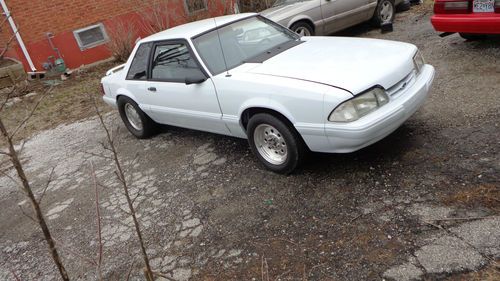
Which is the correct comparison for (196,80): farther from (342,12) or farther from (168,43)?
(342,12)

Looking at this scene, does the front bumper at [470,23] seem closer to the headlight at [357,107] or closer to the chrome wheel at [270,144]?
the headlight at [357,107]

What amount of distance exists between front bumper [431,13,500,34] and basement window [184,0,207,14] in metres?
7.31

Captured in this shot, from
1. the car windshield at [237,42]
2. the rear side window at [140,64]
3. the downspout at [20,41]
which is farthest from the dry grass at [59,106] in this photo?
the car windshield at [237,42]

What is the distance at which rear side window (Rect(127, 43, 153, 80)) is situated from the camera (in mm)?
5504

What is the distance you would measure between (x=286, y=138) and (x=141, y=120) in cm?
273

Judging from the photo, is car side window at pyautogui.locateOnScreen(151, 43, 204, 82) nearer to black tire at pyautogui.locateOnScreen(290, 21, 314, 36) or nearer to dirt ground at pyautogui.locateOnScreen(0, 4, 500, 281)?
dirt ground at pyautogui.locateOnScreen(0, 4, 500, 281)

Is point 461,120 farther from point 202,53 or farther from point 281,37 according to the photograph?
point 202,53

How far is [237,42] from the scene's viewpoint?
16.0 ft

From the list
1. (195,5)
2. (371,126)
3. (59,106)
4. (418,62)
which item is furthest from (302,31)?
(59,106)

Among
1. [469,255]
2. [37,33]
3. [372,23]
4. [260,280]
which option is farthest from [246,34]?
[37,33]

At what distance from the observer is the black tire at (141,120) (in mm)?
5930

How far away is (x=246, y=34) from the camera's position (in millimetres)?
5031

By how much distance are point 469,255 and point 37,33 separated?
1074 centimetres

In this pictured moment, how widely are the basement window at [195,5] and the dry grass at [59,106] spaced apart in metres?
2.82
